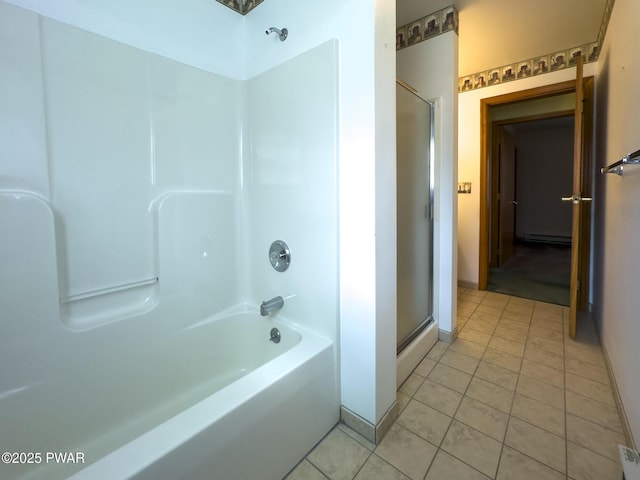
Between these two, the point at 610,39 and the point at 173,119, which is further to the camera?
the point at 610,39

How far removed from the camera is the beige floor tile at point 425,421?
52.1 inches

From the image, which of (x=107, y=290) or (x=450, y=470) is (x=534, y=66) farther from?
(x=107, y=290)

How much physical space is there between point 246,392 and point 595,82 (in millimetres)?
3631

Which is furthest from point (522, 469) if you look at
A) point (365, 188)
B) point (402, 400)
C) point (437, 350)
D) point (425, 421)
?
point (365, 188)

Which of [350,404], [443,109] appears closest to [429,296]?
[350,404]

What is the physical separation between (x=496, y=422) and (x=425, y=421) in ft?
1.12

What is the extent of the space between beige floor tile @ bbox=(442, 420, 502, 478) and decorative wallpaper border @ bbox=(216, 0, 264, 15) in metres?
2.48

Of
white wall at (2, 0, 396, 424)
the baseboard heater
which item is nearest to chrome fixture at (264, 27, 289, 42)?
white wall at (2, 0, 396, 424)

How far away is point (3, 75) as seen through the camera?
1.00m

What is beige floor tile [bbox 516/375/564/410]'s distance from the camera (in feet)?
4.98

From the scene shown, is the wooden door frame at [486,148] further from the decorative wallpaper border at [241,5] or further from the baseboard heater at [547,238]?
the baseboard heater at [547,238]

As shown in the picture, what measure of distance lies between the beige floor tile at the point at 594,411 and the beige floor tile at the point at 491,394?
10.8 inches

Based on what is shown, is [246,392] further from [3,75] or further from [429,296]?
[429,296]

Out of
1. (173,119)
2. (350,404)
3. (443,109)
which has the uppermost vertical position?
(443,109)
